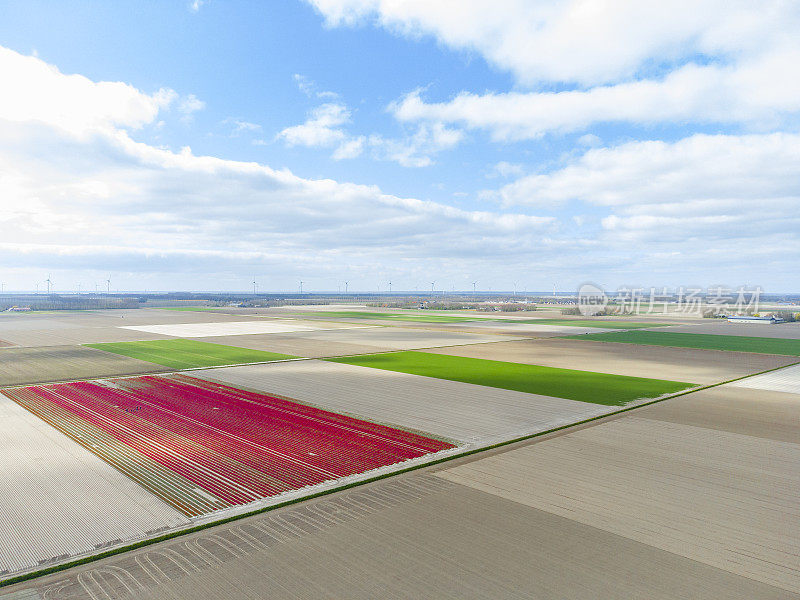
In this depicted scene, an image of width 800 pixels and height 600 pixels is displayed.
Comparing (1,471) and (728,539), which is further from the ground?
(728,539)

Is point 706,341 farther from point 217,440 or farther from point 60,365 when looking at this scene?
point 60,365

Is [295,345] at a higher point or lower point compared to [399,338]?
lower

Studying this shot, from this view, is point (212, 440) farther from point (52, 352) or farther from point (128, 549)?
point (52, 352)

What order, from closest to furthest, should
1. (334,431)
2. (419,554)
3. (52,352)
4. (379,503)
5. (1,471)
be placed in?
(419,554), (379,503), (1,471), (334,431), (52,352)

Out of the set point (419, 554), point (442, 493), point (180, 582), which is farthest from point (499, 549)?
point (180, 582)

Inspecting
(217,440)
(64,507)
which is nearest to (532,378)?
(217,440)

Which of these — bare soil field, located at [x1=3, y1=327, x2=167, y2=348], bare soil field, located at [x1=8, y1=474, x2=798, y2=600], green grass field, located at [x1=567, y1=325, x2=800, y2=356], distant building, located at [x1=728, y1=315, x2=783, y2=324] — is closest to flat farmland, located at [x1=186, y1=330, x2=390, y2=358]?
bare soil field, located at [x1=3, y1=327, x2=167, y2=348]
